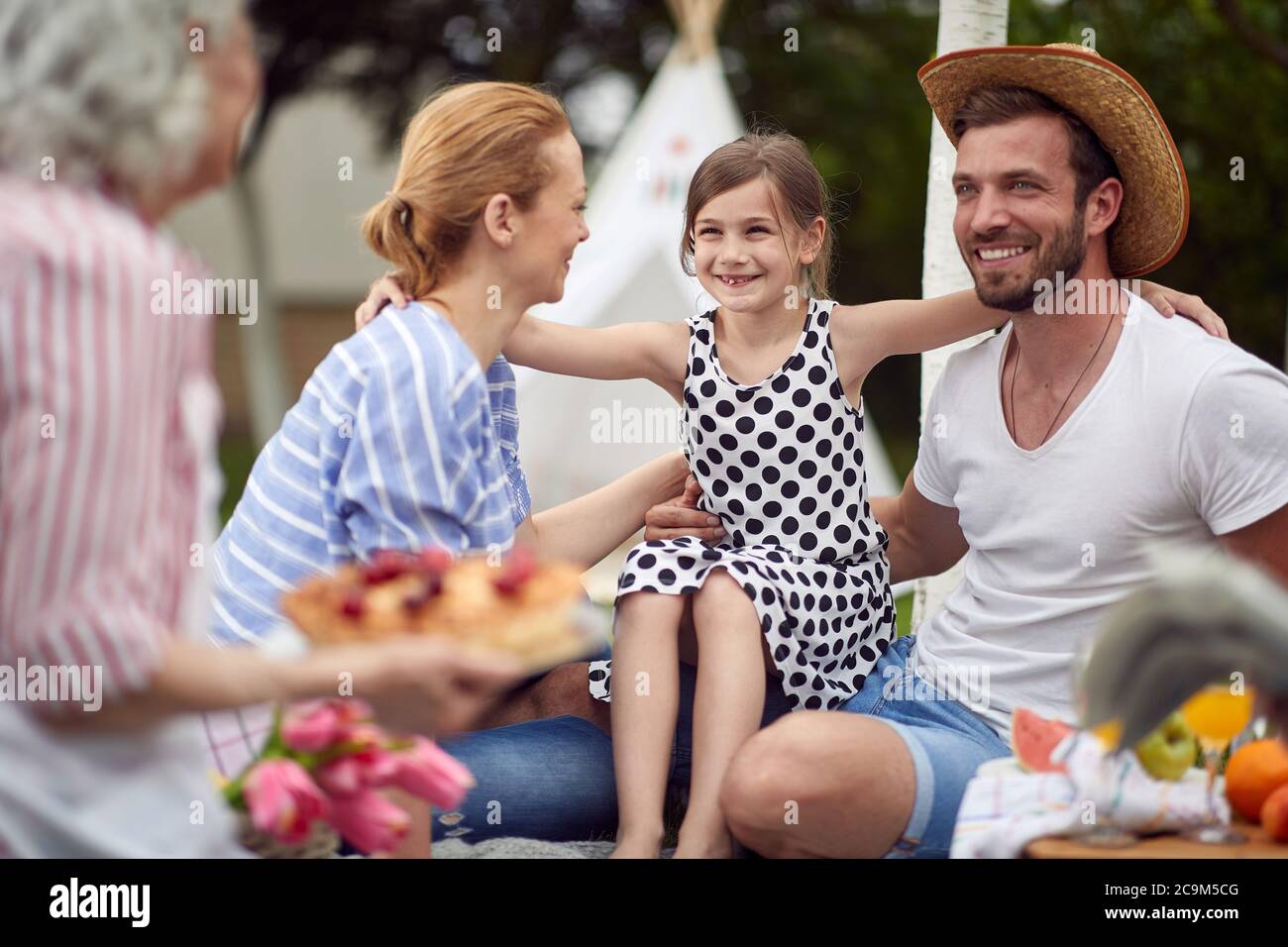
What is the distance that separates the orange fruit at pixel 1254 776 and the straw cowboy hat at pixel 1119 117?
2.97 ft

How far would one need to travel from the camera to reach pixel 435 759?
1743 millimetres

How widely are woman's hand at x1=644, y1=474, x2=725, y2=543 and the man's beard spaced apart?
65 centimetres

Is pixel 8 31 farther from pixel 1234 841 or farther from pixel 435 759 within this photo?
pixel 1234 841

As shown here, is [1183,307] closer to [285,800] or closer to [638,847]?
[638,847]

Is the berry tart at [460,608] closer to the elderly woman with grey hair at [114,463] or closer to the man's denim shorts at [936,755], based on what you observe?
the elderly woman with grey hair at [114,463]

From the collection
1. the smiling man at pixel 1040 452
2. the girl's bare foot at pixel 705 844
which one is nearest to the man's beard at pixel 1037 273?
the smiling man at pixel 1040 452

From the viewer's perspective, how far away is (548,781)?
255 cm

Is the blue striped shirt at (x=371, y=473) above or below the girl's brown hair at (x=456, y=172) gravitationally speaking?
below

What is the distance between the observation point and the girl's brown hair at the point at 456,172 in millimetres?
2109

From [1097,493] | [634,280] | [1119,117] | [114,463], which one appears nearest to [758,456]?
[1097,493]

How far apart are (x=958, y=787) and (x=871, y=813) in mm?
153

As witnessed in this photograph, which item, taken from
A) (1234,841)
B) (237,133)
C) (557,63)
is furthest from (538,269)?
(557,63)

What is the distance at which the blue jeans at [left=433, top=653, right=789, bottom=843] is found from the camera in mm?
2539

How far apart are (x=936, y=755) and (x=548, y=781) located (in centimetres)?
73
